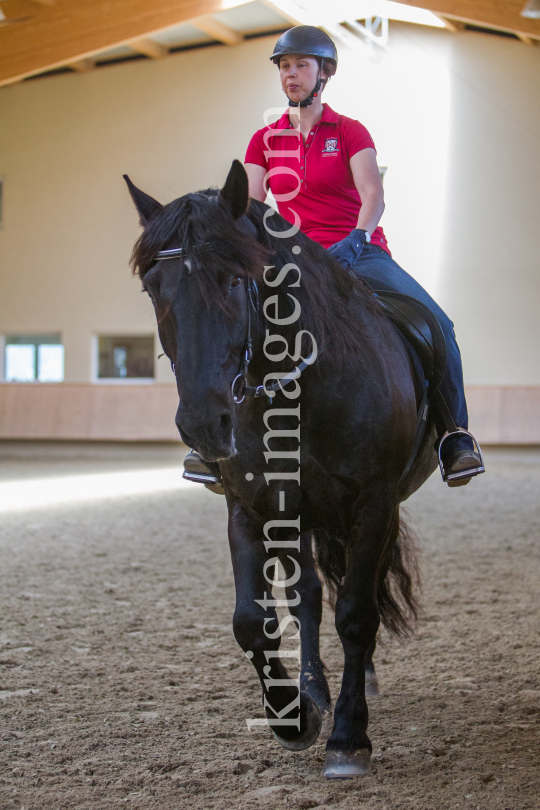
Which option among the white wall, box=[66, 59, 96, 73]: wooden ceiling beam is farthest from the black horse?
box=[66, 59, 96, 73]: wooden ceiling beam

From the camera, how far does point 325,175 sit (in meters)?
2.98

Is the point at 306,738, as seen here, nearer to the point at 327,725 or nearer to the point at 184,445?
the point at 327,725

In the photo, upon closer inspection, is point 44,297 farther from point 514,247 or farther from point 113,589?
point 113,589

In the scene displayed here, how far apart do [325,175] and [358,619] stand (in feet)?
5.19

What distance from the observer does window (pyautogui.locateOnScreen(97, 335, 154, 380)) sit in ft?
50.5

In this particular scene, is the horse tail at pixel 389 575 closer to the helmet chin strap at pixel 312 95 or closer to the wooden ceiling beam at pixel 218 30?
the helmet chin strap at pixel 312 95

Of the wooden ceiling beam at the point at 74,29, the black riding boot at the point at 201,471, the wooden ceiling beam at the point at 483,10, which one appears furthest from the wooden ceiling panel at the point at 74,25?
the black riding boot at the point at 201,471

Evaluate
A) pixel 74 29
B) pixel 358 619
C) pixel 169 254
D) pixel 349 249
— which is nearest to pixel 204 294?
pixel 169 254

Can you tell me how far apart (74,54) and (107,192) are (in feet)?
11.5

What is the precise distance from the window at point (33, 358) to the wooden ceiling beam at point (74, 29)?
209 inches

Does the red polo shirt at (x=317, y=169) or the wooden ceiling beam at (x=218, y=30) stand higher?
the wooden ceiling beam at (x=218, y=30)

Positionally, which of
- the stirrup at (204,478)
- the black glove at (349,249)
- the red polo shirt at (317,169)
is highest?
the red polo shirt at (317,169)

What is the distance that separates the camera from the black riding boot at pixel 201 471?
286cm

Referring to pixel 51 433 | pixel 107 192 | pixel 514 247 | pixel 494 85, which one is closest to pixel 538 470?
pixel 514 247
